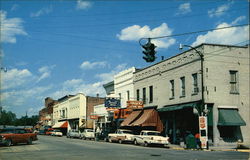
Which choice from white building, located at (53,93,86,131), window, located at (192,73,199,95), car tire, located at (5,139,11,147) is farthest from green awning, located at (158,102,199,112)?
white building, located at (53,93,86,131)

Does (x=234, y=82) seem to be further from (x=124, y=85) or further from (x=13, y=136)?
(x=13, y=136)

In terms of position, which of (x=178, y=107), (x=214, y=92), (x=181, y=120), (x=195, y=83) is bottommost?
(x=181, y=120)

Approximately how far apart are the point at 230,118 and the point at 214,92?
259 centimetres

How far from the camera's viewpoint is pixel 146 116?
3553 cm

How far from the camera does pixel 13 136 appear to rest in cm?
2850

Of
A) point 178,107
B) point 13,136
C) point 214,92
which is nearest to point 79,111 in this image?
point 13,136

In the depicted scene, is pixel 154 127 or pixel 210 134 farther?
pixel 154 127

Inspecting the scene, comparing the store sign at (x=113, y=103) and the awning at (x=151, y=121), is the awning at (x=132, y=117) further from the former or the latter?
the store sign at (x=113, y=103)

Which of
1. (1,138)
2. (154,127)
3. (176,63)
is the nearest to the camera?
(1,138)

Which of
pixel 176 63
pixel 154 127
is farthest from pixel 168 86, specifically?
pixel 154 127

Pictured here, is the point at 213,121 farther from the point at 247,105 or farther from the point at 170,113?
the point at 170,113

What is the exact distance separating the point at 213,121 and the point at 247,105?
383 cm

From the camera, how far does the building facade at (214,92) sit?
2839 centimetres

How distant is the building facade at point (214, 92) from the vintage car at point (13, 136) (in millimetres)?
13454
